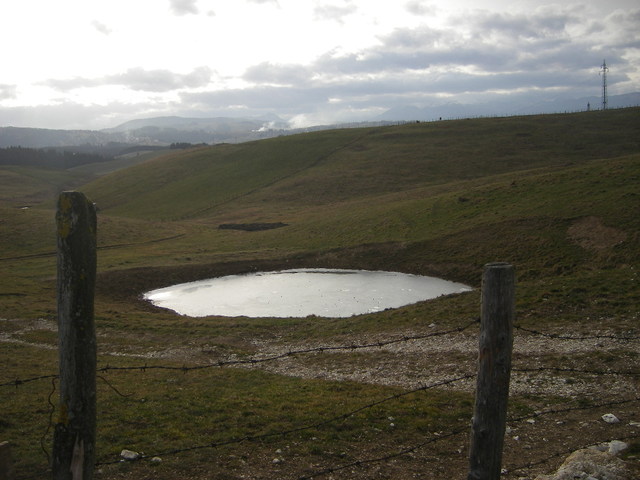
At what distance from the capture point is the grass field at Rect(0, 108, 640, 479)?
40.5 ft

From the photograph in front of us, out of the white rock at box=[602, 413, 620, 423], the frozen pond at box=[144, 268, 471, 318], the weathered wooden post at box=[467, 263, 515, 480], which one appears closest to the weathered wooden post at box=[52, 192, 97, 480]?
the weathered wooden post at box=[467, 263, 515, 480]

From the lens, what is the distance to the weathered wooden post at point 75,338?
23.6 ft

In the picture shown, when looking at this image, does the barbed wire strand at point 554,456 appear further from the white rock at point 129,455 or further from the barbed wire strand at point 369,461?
the white rock at point 129,455

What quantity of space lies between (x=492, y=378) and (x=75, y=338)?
19.4 ft

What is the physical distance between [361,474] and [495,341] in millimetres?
5249

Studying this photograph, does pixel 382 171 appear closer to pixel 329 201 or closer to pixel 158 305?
pixel 329 201

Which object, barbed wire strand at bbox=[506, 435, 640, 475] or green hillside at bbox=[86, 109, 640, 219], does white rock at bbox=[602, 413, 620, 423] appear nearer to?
barbed wire strand at bbox=[506, 435, 640, 475]

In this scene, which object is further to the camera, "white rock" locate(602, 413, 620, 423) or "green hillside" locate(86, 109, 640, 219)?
"green hillside" locate(86, 109, 640, 219)

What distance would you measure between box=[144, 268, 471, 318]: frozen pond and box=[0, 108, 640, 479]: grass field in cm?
199

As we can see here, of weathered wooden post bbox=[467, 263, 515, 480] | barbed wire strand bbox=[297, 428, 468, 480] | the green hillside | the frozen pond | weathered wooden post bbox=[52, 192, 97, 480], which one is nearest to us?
weathered wooden post bbox=[52, 192, 97, 480]

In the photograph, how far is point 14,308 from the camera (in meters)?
34.4

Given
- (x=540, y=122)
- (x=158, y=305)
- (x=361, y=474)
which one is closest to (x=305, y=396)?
(x=361, y=474)

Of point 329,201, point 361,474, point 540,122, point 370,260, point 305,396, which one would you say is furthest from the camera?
point 540,122

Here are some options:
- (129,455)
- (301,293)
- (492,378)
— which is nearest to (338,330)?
(301,293)
